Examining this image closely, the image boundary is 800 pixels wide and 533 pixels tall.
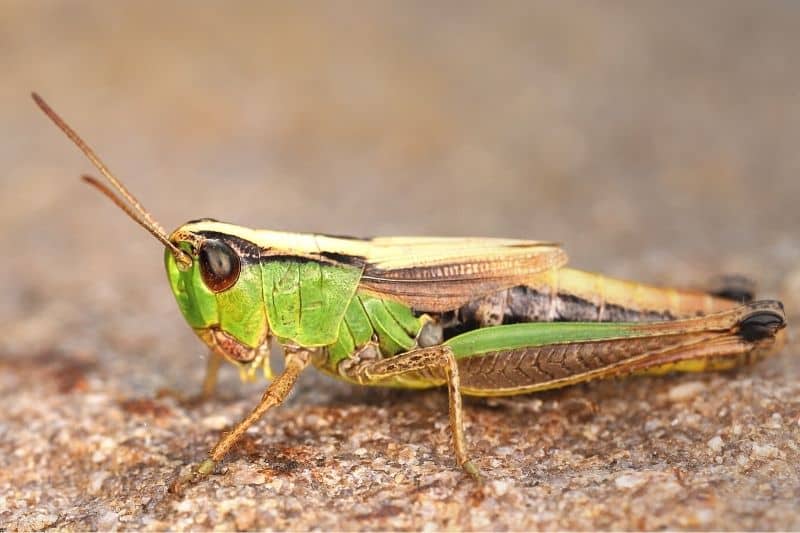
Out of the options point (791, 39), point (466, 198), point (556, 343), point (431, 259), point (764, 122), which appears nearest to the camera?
point (556, 343)

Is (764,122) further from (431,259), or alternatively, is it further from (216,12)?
(216,12)

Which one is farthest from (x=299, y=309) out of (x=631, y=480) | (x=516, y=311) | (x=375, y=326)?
(x=631, y=480)

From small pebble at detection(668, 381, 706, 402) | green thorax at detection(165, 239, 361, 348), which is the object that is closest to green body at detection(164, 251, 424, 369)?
green thorax at detection(165, 239, 361, 348)

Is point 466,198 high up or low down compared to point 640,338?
up

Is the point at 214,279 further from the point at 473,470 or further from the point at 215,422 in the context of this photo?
the point at 473,470

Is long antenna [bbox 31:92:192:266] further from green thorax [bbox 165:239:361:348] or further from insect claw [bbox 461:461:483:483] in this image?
insect claw [bbox 461:461:483:483]

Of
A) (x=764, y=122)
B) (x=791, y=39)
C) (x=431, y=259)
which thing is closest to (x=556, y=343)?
(x=431, y=259)

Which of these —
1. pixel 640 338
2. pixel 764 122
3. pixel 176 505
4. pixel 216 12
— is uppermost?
pixel 216 12

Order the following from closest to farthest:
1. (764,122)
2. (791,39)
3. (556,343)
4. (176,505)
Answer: (176,505) → (556,343) → (764,122) → (791,39)
